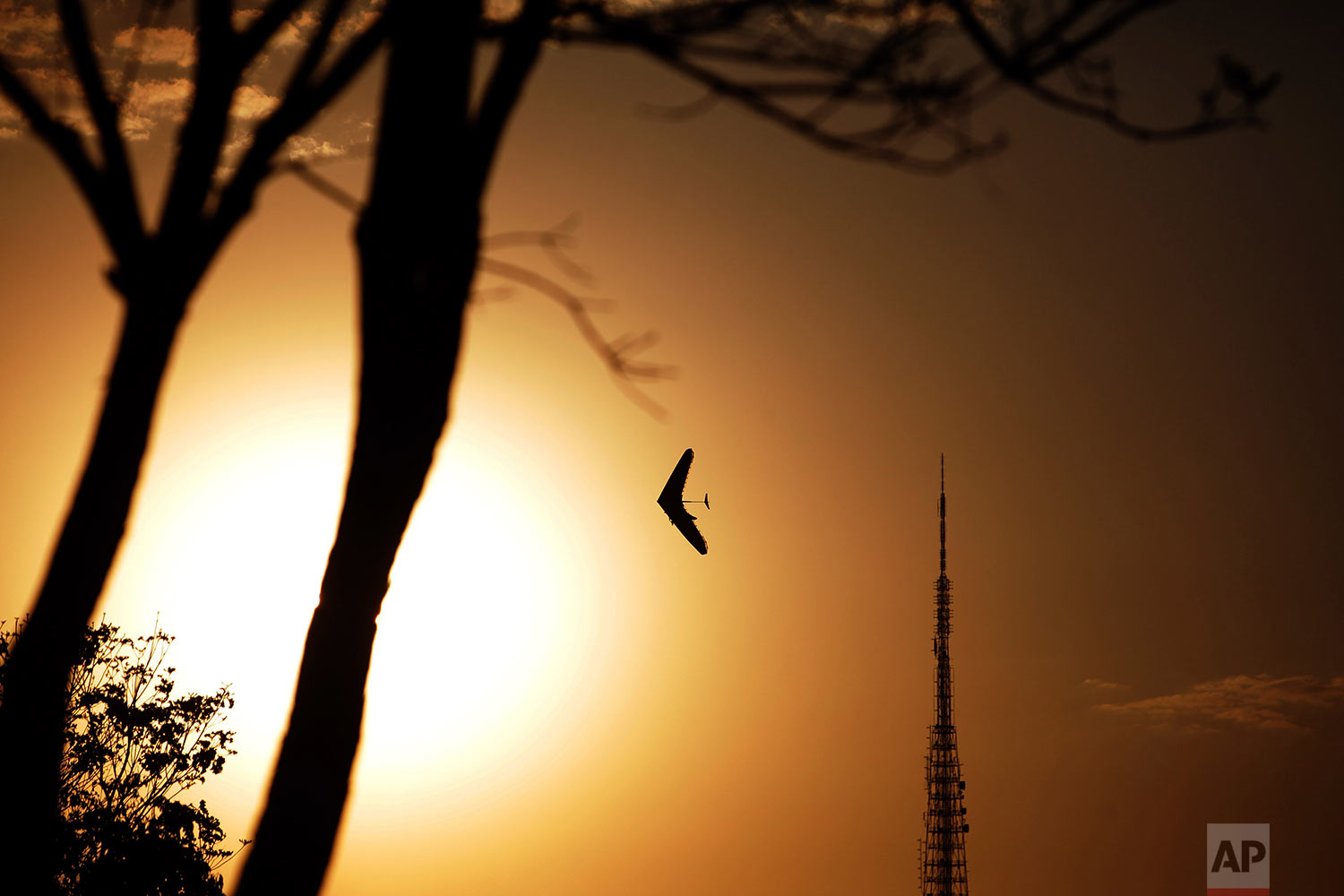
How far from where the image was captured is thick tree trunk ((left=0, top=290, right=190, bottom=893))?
4.48 meters

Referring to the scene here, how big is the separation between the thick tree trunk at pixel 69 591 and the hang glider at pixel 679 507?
5373 mm

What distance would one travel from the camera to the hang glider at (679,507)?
31.4 ft

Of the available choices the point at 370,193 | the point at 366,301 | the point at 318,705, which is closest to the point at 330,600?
the point at 318,705

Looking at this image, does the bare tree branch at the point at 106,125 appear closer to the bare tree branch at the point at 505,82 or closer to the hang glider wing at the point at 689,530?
the bare tree branch at the point at 505,82

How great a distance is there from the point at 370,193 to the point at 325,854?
2.33 meters

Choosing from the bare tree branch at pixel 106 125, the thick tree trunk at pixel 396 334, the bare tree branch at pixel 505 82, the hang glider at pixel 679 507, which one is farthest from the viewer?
the hang glider at pixel 679 507

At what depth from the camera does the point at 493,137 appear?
388 cm

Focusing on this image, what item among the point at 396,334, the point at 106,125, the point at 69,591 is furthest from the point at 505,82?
the point at 69,591

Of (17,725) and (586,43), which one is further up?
(586,43)

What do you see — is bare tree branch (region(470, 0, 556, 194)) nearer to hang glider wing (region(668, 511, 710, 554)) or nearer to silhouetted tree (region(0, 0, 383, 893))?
silhouetted tree (region(0, 0, 383, 893))

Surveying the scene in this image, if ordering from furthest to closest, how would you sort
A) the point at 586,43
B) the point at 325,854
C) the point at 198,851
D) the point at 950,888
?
1. the point at 950,888
2. the point at 198,851
3. the point at 586,43
4. the point at 325,854

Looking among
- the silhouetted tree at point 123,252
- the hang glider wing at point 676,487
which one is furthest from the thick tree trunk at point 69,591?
the hang glider wing at point 676,487

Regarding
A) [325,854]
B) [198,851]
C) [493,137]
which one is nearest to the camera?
[325,854]

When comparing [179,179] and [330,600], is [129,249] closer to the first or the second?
[179,179]
